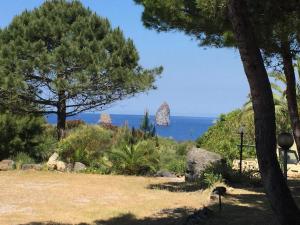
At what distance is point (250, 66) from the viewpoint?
5.61 metres

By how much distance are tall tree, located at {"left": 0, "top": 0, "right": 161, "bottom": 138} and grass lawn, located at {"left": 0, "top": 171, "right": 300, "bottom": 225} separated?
29.4 ft

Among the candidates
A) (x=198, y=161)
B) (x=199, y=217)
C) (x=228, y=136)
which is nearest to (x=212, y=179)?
(x=198, y=161)

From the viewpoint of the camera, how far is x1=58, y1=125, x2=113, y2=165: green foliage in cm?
1705

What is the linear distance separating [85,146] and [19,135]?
2601mm

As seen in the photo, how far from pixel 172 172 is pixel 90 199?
6.12 m

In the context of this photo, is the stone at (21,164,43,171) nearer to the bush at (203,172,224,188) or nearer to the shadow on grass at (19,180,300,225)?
the bush at (203,172,224,188)

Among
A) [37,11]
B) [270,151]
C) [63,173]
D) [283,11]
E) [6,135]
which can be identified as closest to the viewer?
[270,151]

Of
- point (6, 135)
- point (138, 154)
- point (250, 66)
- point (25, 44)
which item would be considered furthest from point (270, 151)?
point (25, 44)

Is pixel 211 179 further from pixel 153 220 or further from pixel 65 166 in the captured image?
pixel 65 166


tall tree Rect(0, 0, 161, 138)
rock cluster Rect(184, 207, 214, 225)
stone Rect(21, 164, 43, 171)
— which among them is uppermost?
tall tree Rect(0, 0, 161, 138)

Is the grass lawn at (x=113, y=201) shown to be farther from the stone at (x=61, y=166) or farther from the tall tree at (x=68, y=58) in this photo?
the tall tree at (x=68, y=58)

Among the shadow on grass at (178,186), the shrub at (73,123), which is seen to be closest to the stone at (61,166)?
the shadow on grass at (178,186)

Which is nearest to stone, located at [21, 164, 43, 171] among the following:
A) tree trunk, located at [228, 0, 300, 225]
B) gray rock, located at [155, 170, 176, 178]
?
gray rock, located at [155, 170, 176, 178]

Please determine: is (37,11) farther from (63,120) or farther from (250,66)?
(250,66)
